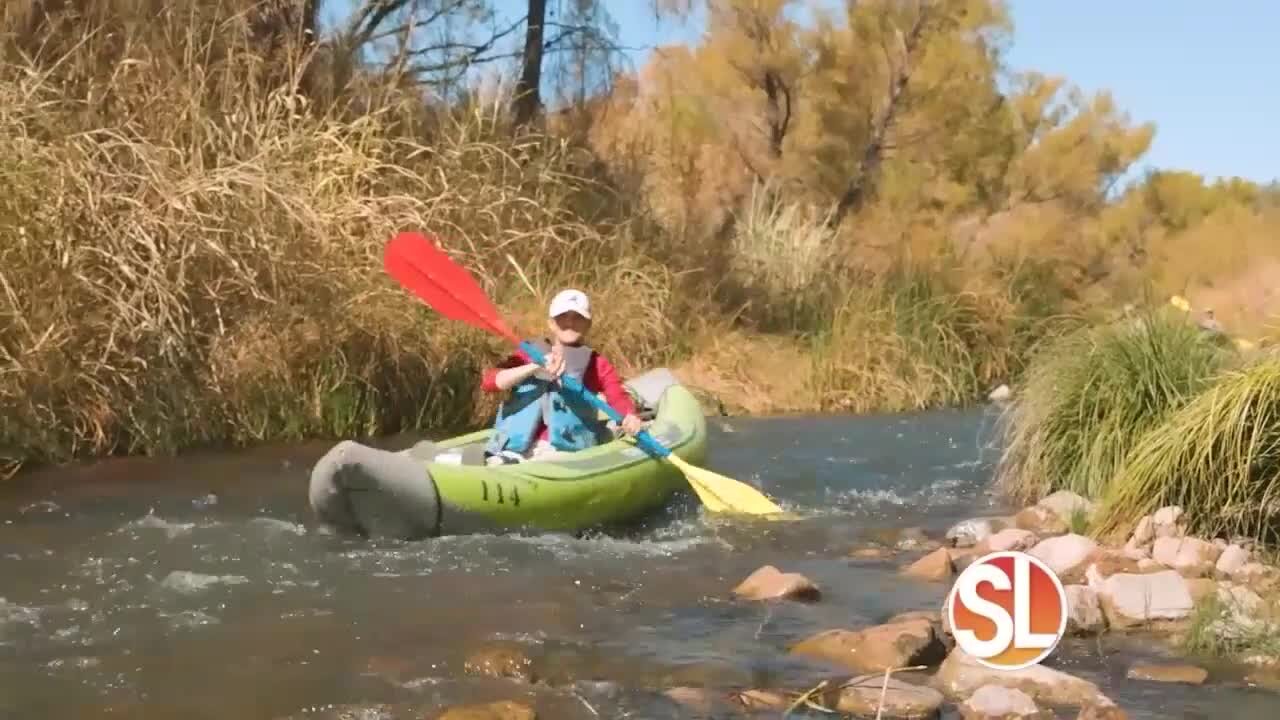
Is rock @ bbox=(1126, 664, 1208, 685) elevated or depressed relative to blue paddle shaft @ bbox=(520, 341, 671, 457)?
depressed

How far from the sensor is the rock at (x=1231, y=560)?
4.62 meters

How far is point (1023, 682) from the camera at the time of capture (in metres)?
3.55

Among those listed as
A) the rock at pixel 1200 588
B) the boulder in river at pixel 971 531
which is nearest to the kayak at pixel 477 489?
the boulder in river at pixel 971 531

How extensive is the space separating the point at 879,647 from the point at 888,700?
15.8 inches

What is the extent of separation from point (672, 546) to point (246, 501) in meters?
2.03

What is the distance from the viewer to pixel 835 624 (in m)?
4.35

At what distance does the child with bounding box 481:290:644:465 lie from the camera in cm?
601

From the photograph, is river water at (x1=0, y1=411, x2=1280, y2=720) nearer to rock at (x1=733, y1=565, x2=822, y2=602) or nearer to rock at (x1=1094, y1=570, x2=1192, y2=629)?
rock at (x1=733, y1=565, x2=822, y2=602)

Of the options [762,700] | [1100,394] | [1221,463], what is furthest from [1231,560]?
[762,700]

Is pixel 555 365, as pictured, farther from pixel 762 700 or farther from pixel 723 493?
pixel 762 700

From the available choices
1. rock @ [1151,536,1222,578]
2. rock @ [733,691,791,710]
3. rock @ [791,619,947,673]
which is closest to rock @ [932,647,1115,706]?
rock @ [791,619,947,673]

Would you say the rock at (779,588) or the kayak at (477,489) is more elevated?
the kayak at (477,489)

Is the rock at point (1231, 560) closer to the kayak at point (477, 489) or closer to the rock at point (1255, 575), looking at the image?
the rock at point (1255, 575)

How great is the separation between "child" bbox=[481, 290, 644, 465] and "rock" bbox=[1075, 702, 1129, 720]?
2941 millimetres
